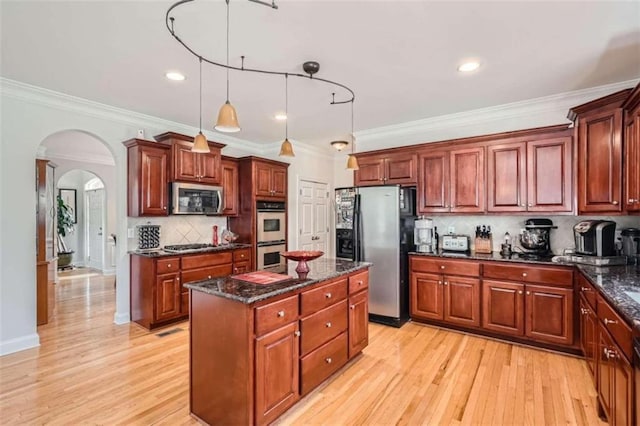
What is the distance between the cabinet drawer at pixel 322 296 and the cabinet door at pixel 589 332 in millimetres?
1801

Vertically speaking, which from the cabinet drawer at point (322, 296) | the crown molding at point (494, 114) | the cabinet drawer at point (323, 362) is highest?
the crown molding at point (494, 114)

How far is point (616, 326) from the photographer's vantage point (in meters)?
1.75

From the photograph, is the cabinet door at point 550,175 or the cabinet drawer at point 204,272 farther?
the cabinet drawer at point 204,272

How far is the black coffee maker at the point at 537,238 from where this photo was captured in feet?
11.7

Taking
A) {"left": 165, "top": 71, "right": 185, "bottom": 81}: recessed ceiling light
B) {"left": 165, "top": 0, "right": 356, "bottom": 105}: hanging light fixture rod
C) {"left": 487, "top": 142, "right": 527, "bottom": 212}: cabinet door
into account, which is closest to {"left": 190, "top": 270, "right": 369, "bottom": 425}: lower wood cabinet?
{"left": 165, "top": 0, "right": 356, "bottom": 105}: hanging light fixture rod

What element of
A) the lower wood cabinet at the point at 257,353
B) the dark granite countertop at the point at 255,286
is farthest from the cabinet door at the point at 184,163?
the lower wood cabinet at the point at 257,353

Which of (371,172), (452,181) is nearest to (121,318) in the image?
(371,172)

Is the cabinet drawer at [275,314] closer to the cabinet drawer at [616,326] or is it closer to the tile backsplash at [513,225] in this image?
the cabinet drawer at [616,326]

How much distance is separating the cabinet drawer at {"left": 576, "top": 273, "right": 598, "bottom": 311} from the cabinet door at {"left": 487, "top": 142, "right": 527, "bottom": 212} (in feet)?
2.99

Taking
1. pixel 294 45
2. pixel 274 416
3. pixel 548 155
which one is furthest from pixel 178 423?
pixel 548 155

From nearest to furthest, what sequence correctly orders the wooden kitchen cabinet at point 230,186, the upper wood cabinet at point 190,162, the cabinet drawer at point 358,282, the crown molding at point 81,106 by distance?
the cabinet drawer at point 358,282, the crown molding at point 81,106, the upper wood cabinet at point 190,162, the wooden kitchen cabinet at point 230,186

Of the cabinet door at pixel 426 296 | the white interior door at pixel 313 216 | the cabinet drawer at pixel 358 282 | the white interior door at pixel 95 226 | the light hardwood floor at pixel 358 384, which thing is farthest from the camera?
the white interior door at pixel 95 226

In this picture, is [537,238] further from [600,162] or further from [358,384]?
[358,384]

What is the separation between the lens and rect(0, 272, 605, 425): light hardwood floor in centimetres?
221
